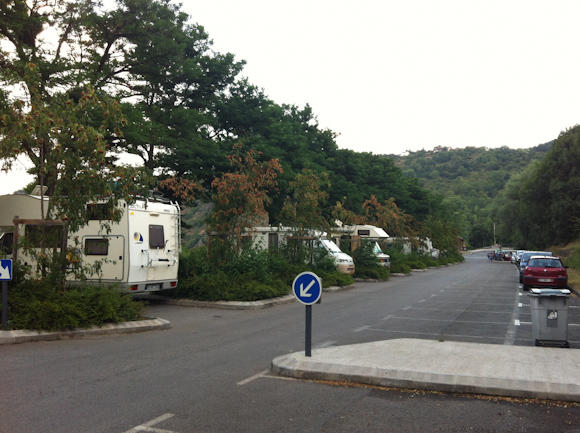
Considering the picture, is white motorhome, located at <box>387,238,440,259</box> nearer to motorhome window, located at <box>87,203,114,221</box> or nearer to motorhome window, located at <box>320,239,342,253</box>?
motorhome window, located at <box>320,239,342,253</box>

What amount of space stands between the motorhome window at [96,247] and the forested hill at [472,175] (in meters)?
151

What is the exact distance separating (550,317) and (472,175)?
609ft

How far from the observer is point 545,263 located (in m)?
24.2

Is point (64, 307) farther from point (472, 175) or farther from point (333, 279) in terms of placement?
point (472, 175)

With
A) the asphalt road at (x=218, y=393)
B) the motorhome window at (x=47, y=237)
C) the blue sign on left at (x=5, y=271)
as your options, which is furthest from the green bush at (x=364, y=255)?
the blue sign on left at (x=5, y=271)

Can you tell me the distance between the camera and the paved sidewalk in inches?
271

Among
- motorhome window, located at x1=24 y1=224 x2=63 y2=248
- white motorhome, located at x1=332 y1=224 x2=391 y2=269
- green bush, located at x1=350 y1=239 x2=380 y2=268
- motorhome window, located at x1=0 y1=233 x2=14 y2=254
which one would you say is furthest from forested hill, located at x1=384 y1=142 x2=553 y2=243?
motorhome window, located at x1=24 y1=224 x2=63 y2=248

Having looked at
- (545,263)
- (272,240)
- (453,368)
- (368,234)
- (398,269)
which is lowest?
(398,269)

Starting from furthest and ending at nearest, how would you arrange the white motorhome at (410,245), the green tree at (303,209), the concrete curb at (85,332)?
1. the white motorhome at (410,245)
2. the green tree at (303,209)
3. the concrete curb at (85,332)

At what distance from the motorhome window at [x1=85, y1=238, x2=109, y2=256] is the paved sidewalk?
8.37m

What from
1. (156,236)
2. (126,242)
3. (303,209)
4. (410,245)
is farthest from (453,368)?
(410,245)

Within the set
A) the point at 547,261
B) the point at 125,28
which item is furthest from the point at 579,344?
the point at 125,28

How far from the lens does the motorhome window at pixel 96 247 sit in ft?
50.0

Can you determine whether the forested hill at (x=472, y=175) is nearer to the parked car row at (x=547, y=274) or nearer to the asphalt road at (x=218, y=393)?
the parked car row at (x=547, y=274)
